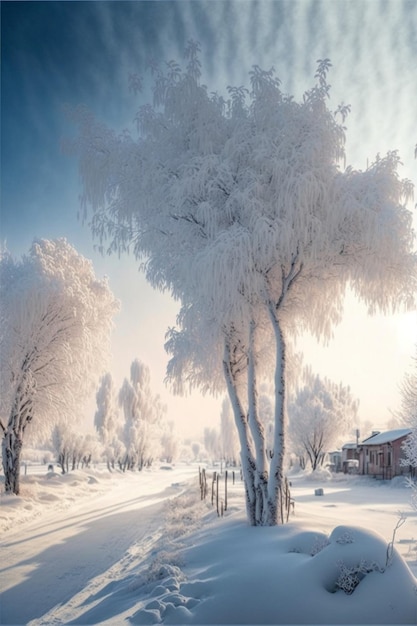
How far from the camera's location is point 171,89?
38.1ft

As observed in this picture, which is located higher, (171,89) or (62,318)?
(171,89)

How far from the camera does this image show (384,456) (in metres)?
43.0

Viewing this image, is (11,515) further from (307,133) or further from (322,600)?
(307,133)

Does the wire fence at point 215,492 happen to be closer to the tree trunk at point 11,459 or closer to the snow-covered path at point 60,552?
the snow-covered path at point 60,552

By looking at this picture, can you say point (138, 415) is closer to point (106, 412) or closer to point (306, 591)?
point (106, 412)

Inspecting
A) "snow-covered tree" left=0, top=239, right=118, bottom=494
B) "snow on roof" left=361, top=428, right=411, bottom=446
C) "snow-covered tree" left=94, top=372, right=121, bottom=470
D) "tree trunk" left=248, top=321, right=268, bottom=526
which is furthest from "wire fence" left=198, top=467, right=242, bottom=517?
"snow-covered tree" left=94, top=372, right=121, bottom=470

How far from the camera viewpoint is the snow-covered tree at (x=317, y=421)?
185 ft

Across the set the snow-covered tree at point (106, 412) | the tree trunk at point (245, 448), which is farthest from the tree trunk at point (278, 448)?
the snow-covered tree at point (106, 412)

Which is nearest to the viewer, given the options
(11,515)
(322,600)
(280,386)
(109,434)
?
(322,600)

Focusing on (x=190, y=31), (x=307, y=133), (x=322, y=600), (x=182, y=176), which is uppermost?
(x=190, y=31)

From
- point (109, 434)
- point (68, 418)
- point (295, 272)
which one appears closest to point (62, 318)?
point (68, 418)

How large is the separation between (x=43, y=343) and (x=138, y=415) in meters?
56.2

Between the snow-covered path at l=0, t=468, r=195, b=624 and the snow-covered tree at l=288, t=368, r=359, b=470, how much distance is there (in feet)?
123

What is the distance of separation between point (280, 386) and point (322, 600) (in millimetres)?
5201
